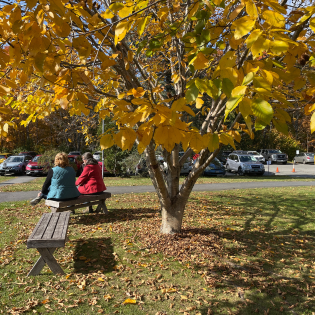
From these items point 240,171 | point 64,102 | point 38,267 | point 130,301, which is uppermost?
point 64,102

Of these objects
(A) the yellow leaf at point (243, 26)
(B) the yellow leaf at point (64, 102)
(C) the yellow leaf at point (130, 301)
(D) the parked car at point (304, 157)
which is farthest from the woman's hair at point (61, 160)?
(D) the parked car at point (304, 157)

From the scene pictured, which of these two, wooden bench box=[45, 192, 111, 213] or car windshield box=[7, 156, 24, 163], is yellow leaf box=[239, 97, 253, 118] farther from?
car windshield box=[7, 156, 24, 163]

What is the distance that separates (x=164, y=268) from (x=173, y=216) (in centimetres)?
117

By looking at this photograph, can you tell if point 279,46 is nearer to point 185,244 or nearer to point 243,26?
point 243,26

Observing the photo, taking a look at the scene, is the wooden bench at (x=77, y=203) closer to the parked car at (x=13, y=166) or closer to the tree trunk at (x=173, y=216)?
the tree trunk at (x=173, y=216)

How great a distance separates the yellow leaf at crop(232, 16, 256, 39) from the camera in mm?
1482

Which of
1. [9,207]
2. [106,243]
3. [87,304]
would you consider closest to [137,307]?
[87,304]

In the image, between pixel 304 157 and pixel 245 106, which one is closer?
pixel 245 106

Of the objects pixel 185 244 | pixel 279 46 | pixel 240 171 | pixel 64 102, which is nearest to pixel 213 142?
pixel 279 46

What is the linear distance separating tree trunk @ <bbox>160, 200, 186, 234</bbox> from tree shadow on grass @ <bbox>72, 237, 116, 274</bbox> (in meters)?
1.03

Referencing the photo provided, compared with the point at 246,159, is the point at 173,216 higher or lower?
lower

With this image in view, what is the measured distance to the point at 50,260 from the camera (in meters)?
3.51

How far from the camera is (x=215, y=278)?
11.6 feet

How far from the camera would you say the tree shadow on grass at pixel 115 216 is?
19.9 feet
